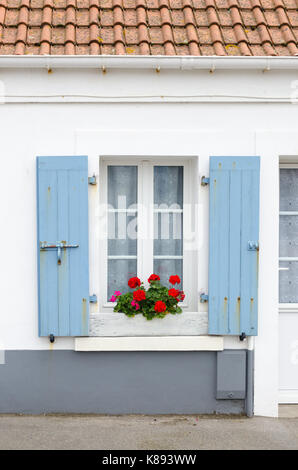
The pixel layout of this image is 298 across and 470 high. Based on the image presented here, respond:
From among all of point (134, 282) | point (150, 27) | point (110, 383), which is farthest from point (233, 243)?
point (150, 27)

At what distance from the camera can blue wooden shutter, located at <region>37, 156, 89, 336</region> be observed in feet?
14.6

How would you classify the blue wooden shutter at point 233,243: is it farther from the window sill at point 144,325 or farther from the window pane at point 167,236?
the window pane at point 167,236

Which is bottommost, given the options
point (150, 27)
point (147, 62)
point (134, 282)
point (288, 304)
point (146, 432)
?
point (146, 432)

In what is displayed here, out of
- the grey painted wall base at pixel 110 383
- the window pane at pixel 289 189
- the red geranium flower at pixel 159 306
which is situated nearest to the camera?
the red geranium flower at pixel 159 306

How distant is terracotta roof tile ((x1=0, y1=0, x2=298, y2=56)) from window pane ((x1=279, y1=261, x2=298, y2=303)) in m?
1.93

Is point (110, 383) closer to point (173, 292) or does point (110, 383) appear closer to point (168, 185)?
point (173, 292)

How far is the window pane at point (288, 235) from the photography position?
4887 millimetres

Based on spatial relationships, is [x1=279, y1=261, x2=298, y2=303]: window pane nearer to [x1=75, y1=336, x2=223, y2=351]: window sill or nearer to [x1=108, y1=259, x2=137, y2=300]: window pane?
[x1=75, y1=336, x2=223, y2=351]: window sill

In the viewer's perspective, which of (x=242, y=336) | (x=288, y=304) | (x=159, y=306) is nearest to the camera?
(x=159, y=306)

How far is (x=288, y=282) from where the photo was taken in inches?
193

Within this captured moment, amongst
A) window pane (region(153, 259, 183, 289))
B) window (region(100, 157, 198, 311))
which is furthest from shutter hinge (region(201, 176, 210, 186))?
window pane (region(153, 259, 183, 289))

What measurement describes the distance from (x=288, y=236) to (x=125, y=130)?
72.2 inches

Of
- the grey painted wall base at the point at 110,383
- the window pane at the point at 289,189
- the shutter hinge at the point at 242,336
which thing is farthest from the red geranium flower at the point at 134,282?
the window pane at the point at 289,189

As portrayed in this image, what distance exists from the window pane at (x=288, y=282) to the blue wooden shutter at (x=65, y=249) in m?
1.85
